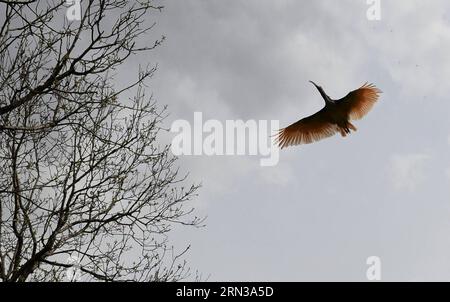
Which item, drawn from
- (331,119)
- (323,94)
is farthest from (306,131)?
(323,94)

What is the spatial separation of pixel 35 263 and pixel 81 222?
0.98 metres

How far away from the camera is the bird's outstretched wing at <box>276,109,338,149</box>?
10.1 m

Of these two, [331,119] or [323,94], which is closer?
[323,94]

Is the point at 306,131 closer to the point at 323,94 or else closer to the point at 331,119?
the point at 331,119

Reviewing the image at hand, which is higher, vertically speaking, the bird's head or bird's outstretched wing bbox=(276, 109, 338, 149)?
the bird's head

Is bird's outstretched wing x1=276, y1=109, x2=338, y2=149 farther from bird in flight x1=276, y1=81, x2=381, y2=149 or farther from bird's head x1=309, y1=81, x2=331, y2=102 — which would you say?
bird's head x1=309, y1=81, x2=331, y2=102

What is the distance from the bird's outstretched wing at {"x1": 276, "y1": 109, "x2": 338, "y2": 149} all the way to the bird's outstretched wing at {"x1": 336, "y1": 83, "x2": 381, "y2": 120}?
40 centimetres

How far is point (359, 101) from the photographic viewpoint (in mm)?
9797

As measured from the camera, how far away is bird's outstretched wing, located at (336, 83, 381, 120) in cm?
970

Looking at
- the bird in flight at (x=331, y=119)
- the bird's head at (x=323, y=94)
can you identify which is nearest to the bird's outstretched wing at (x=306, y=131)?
the bird in flight at (x=331, y=119)

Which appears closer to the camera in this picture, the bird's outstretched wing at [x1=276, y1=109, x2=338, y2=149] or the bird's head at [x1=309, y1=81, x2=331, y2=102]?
the bird's head at [x1=309, y1=81, x2=331, y2=102]

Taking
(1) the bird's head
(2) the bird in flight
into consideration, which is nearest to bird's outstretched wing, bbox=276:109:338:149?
(2) the bird in flight

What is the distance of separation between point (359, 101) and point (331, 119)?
1.89 feet
